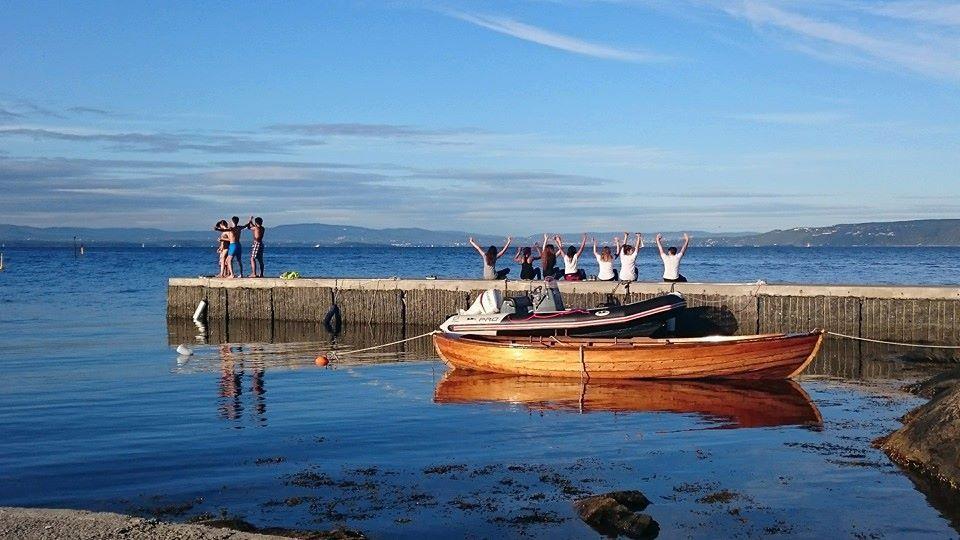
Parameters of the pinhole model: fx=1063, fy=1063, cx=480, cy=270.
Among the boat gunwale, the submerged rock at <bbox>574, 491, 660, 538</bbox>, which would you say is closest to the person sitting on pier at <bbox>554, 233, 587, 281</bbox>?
the boat gunwale

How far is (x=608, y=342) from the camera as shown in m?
17.8

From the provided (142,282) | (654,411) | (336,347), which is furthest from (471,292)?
(142,282)

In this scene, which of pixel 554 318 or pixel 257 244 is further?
pixel 257 244

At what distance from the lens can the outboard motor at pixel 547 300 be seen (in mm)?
20062

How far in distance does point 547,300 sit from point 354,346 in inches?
229

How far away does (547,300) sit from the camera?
792 inches

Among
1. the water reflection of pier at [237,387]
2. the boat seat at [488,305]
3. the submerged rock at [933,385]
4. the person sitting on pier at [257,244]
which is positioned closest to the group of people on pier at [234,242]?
the person sitting on pier at [257,244]

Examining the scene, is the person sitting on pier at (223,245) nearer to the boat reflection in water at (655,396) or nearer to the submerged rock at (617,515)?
the boat reflection in water at (655,396)

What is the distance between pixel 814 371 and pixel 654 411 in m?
5.37

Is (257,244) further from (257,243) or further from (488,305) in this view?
(488,305)

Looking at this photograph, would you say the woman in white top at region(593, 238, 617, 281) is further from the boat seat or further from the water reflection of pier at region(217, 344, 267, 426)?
the water reflection of pier at region(217, 344, 267, 426)

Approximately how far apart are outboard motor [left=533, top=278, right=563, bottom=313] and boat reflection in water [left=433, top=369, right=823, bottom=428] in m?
1.83

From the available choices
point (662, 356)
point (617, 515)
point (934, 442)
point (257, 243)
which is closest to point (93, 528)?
point (617, 515)

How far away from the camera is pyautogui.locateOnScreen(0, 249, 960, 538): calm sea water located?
9336mm
